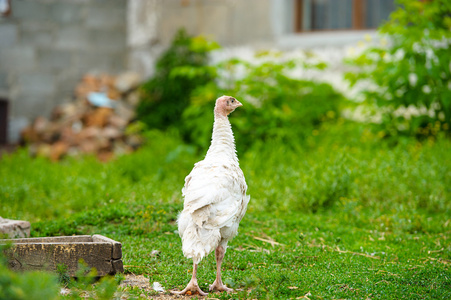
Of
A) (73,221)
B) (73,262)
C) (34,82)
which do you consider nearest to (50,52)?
(34,82)

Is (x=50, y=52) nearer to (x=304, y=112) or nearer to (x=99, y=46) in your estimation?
(x=99, y=46)

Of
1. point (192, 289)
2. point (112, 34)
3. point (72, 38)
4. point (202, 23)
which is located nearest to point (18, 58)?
point (72, 38)

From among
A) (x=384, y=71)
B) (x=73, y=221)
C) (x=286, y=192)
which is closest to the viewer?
(x=73, y=221)

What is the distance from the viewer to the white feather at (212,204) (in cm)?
362

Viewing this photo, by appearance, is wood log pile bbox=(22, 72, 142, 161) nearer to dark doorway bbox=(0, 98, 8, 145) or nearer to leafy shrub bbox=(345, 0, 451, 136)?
dark doorway bbox=(0, 98, 8, 145)

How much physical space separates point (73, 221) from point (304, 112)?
4.93m

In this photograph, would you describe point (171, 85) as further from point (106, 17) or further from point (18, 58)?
point (18, 58)

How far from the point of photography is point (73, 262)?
12.8 feet

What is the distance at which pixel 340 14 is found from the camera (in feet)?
34.4

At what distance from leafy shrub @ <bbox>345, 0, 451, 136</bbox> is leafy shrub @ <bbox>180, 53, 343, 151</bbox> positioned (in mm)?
1021

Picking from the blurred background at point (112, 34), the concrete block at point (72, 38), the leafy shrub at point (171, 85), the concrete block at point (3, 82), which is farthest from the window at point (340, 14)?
the concrete block at point (3, 82)

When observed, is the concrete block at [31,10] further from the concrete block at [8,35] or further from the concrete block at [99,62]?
the concrete block at [99,62]

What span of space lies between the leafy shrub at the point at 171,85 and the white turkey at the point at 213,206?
633 centimetres

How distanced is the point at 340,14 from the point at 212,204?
7757 millimetres
